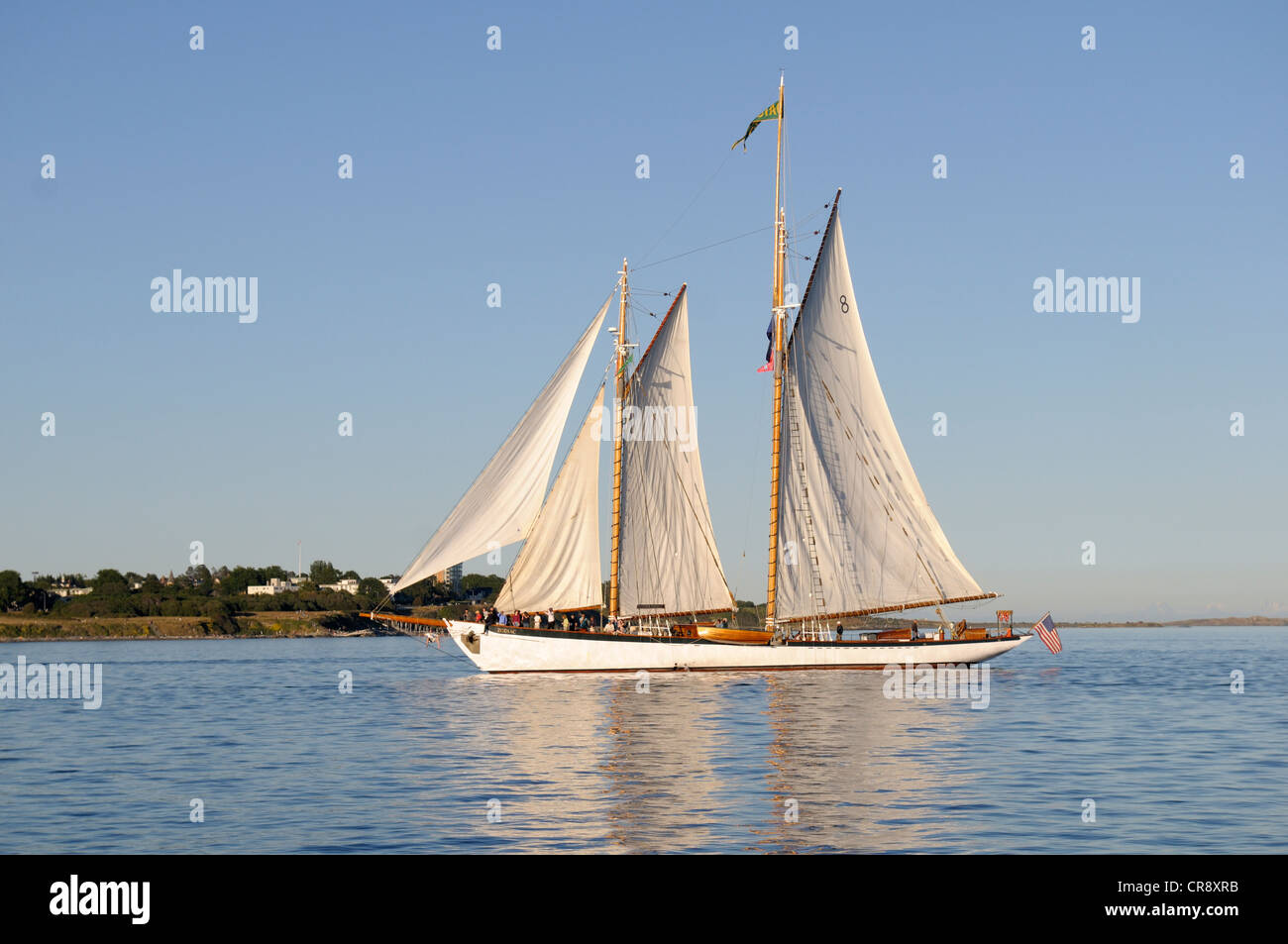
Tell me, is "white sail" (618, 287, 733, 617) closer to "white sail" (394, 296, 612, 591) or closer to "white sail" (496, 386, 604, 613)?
"white sail" (496, 386, 604, 613)

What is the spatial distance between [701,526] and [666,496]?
10.3 feet

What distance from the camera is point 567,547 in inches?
2788

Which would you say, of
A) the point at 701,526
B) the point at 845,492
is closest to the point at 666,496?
the point at 701,526

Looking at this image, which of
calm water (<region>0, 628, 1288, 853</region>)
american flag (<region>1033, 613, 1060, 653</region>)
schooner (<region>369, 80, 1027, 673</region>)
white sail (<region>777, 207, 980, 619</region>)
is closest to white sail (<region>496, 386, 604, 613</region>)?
schooner (<region>369, 80, 1027, 673</region>)

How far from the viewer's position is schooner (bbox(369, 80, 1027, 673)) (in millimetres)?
70938

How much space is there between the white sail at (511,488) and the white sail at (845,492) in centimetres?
1427

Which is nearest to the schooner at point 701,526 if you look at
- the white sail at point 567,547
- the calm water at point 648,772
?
the white sail at point 567,547

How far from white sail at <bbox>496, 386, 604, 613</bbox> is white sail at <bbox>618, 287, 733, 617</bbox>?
205 cm

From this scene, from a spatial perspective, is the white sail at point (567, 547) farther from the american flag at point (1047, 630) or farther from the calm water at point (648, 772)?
the american flag at point (1047, 630)

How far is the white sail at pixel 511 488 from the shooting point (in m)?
66.4

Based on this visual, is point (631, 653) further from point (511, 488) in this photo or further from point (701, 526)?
point (511, 488)

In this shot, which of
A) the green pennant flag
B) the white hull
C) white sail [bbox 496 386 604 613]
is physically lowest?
the white hull
